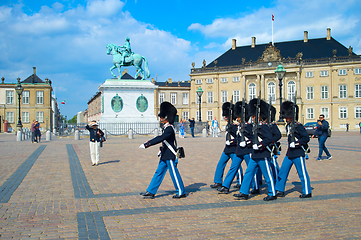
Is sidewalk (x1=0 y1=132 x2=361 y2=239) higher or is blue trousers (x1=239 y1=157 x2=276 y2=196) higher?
blue trousers (x1=239 y1=157 x2=276 y2=196)

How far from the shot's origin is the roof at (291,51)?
59.7 meters

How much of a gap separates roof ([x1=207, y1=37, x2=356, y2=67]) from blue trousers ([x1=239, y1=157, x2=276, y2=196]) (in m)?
58.5

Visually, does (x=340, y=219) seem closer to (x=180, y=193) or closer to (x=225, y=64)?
(x=180, y=193)

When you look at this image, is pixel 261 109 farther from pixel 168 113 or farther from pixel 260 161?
pixel 168 113

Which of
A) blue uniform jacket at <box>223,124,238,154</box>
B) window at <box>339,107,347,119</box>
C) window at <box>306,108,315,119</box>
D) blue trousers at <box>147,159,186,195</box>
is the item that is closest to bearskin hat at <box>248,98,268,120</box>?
blue uniform jacket at <box>223,124,238,154</box>

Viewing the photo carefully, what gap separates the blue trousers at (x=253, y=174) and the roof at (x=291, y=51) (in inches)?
2305

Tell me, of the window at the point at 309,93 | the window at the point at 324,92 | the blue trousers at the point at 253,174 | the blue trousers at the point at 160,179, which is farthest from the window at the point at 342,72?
the blue trousers at the point at 160,179

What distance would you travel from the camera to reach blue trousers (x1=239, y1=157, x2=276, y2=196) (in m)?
6.48

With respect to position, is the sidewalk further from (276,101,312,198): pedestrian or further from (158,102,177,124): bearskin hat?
(158,102,177,124): bearskin hat

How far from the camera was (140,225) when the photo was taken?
195 inches

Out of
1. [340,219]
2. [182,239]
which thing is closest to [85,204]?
[182,239]

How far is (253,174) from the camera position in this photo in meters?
6.59

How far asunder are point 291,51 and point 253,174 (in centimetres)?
6208

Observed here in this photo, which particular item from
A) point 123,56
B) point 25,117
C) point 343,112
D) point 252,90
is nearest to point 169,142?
point 123,56
